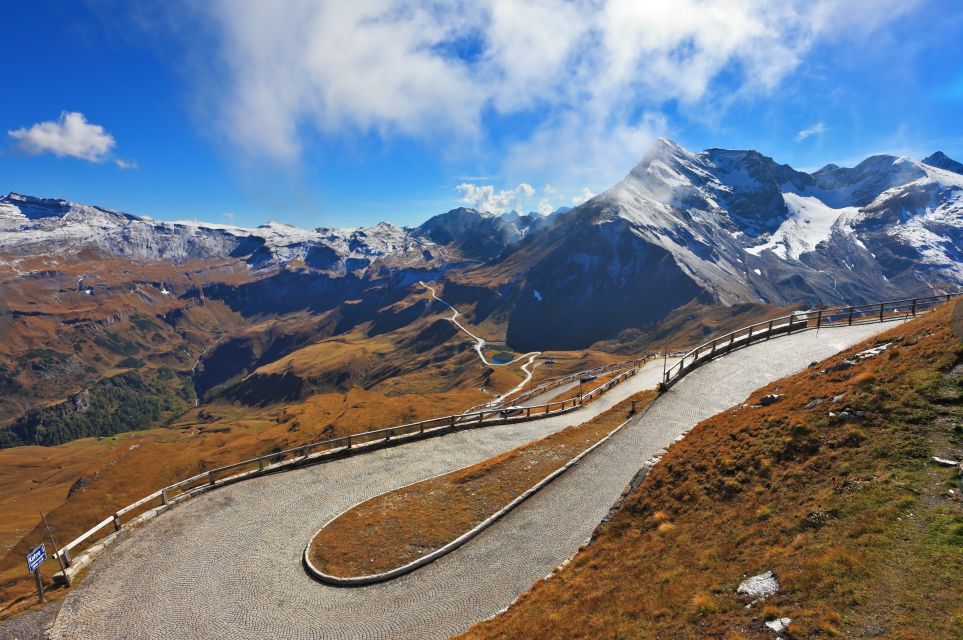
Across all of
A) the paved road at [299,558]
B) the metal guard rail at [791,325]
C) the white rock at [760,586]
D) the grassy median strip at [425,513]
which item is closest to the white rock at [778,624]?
the white rock at [760,586]

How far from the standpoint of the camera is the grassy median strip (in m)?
20.3

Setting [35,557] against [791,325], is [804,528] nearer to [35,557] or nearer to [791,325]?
[35,557]

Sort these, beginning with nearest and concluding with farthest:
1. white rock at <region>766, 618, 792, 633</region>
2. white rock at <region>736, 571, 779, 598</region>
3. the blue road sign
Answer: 1. white rock at <region>766, 618, 792, 633</region>
2. white rock at <region>736, 571, 779, 598</region>
3. the blue road sign

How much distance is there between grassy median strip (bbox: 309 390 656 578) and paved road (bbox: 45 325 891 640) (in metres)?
1.13

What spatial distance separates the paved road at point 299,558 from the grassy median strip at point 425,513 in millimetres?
1125

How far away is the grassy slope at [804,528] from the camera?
376 inches

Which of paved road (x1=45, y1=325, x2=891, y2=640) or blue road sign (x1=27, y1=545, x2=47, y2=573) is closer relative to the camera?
paved road (x1=45, y1=325, x2=891, y2=640)

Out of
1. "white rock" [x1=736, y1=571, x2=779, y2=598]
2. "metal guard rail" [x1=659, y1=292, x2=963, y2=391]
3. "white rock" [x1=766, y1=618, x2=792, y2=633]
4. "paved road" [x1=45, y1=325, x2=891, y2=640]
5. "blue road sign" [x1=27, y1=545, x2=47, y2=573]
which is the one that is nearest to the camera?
"white rock" [x1=766, y1=618, x2=792, y2=633]

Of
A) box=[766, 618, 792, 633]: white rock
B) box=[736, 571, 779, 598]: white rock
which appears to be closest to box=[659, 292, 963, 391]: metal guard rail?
box=[736, 571, 779, 598]: white rock

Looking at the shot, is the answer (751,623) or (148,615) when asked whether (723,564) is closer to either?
(751,623)

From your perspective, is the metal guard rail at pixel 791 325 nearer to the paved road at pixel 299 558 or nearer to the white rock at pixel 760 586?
the paved road at pixel 299 558

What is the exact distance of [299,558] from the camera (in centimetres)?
2089

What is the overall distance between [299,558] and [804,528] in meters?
19.8

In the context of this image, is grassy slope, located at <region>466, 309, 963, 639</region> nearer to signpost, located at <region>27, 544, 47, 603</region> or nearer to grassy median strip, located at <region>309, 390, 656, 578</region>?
grassy median strip, located at <region>309, 390, 656, 578</region>
